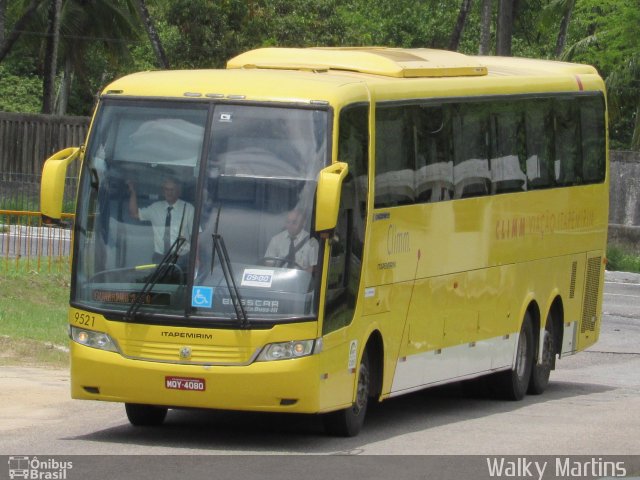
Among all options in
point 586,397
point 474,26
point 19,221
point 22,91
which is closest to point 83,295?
point 586,397

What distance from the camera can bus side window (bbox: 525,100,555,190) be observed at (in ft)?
57.0

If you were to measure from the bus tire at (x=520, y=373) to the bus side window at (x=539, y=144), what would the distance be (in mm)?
1608

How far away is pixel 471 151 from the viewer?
51.5 ft

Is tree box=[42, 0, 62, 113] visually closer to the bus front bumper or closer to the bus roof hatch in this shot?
the bus roof hatch

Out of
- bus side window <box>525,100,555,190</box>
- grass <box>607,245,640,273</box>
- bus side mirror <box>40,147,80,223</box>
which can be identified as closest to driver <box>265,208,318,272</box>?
bus side mirror <box>40,147,80,223</box>

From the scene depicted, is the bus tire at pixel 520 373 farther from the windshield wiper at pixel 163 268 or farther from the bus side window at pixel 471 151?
the windshield wiper at pixel 163 268

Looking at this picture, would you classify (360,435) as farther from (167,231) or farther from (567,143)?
(567,143)

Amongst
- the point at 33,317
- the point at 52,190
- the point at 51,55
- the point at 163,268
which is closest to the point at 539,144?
the point at 163,268

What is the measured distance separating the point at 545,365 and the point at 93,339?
7.82 meters

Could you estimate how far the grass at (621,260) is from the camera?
34031 mm

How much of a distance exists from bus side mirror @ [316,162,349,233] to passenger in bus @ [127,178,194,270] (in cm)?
110

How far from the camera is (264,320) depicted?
466 inches

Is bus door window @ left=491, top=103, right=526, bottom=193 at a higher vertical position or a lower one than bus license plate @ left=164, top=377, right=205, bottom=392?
higher
